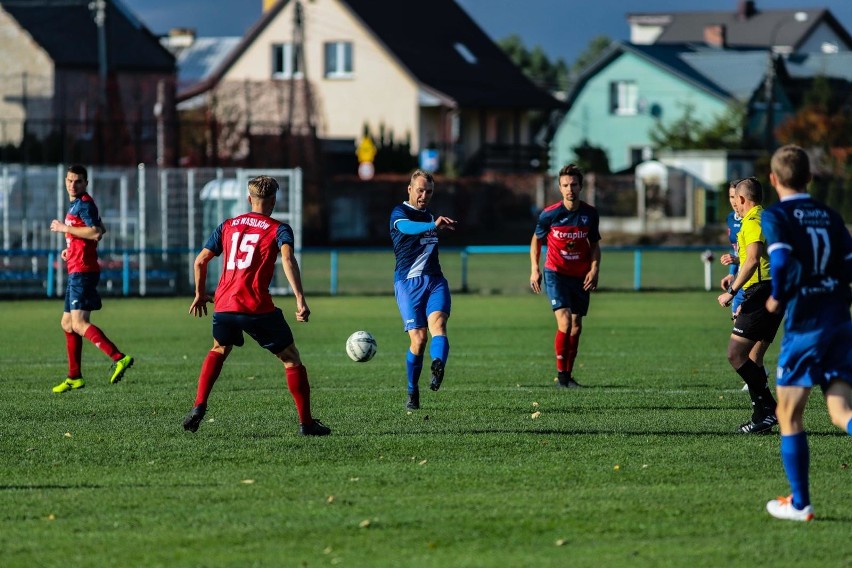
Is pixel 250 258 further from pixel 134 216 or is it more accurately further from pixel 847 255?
pixel 134 216

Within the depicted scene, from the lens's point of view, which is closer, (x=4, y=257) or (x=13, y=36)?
(x=4, y=257)

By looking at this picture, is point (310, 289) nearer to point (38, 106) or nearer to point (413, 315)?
point (413, 315)

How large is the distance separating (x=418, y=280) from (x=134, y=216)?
1793 centimetres

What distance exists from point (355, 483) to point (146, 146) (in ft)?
138

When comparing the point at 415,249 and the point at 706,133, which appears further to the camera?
the point at 706,133

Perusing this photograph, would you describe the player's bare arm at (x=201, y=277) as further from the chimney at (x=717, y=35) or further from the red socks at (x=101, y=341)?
the chimney at (x=717, y=35)

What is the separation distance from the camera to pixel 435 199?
173 ft

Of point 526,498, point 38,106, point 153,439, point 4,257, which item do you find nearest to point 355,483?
point 526,498

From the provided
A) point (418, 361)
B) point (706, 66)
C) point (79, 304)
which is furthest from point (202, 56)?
point (418, 361)

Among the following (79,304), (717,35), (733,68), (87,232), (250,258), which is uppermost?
(717,35)

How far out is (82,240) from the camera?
44.5 ft

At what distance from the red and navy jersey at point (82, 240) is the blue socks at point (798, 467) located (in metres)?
7.71

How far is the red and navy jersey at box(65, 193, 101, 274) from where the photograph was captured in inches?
521

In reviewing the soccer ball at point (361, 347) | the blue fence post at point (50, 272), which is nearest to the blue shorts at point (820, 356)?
the soccer ball at point (361, 347)
